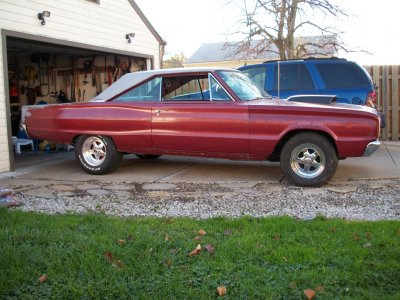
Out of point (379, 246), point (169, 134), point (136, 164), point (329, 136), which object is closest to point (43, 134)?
point (136, 164)

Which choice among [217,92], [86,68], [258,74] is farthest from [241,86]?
[86,68]

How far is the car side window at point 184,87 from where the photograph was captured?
7.22 meters

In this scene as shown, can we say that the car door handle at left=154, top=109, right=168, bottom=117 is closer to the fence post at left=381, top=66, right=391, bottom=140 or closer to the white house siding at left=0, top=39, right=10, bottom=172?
the white house siding at left=0, top=39, right=10, bottom=172

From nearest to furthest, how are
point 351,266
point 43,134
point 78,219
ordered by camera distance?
point 351,266
point 78,219
point 43,134

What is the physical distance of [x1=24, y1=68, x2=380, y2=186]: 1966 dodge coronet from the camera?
626cm

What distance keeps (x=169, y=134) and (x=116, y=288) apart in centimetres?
406

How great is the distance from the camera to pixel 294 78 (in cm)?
938

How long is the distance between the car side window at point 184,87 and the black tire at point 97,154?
128 centimetres

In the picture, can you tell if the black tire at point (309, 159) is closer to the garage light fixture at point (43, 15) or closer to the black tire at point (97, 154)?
the black tire at point (97, 154)

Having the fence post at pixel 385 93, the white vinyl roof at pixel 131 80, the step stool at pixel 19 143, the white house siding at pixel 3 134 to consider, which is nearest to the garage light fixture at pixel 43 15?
the white house siding at pixel 3 134

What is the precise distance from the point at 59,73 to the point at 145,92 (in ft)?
27.9

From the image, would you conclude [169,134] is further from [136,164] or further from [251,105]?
[136,164]

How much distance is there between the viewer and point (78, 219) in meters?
4.83

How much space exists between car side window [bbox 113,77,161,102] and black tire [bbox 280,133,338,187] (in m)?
2.31
